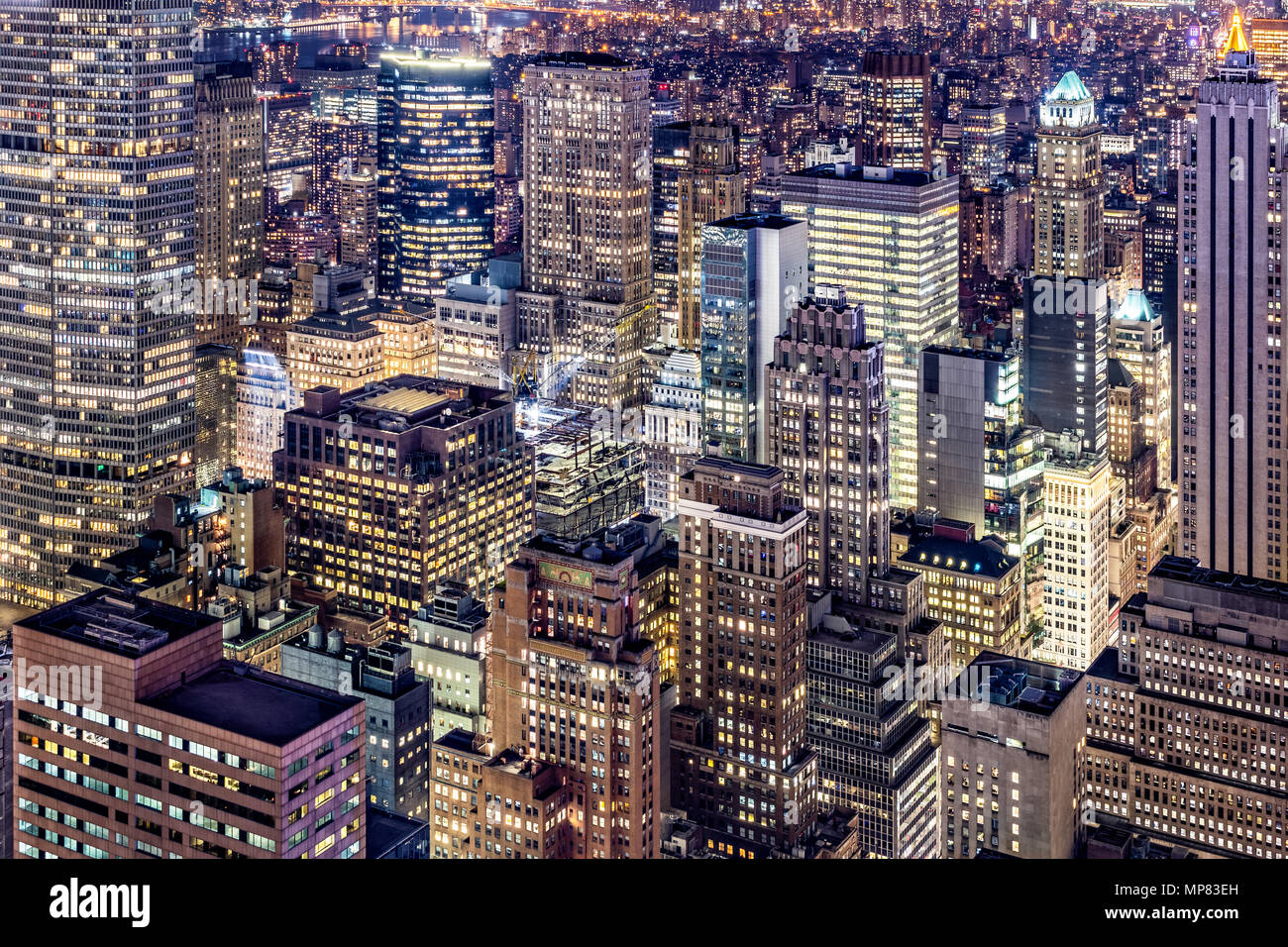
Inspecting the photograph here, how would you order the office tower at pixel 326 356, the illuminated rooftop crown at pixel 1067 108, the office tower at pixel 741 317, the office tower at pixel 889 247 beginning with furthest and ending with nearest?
the illuminated rooftop crown at pixel 1067 108 → the office tower at pixel 326 356 → the office tower at pixel 889 247 → the office tower at pixel 741 317

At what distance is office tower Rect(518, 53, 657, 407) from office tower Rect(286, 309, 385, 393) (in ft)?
79.5

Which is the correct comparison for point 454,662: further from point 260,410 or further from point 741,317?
point 260,410

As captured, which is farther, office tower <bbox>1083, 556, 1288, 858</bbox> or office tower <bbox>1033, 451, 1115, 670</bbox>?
office tower <bbox>1033, 451, 1115, 670</bbox>

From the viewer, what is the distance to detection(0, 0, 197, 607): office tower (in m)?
137

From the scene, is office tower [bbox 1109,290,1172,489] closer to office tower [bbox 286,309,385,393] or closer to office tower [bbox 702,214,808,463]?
office tower [bbox 702,214,808,463]

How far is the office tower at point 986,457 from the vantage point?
139 metres

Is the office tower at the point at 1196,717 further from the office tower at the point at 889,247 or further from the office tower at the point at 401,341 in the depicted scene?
the office tower at the point at 401,341

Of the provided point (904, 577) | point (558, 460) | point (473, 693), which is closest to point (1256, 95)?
point (904, 577)

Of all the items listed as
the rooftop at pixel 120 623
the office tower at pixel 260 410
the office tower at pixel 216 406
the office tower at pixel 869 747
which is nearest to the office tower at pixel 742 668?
the office tower at pixel 869 747

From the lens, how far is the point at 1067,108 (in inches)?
7293

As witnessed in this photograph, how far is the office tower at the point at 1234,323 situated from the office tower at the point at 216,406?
85036 millimetres

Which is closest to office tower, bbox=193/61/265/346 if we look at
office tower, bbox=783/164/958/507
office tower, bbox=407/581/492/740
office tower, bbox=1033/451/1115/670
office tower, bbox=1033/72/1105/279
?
office tower, bbox=783/164/958/507

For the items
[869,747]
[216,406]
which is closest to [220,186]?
[216,406]

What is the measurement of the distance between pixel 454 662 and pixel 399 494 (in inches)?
1020
